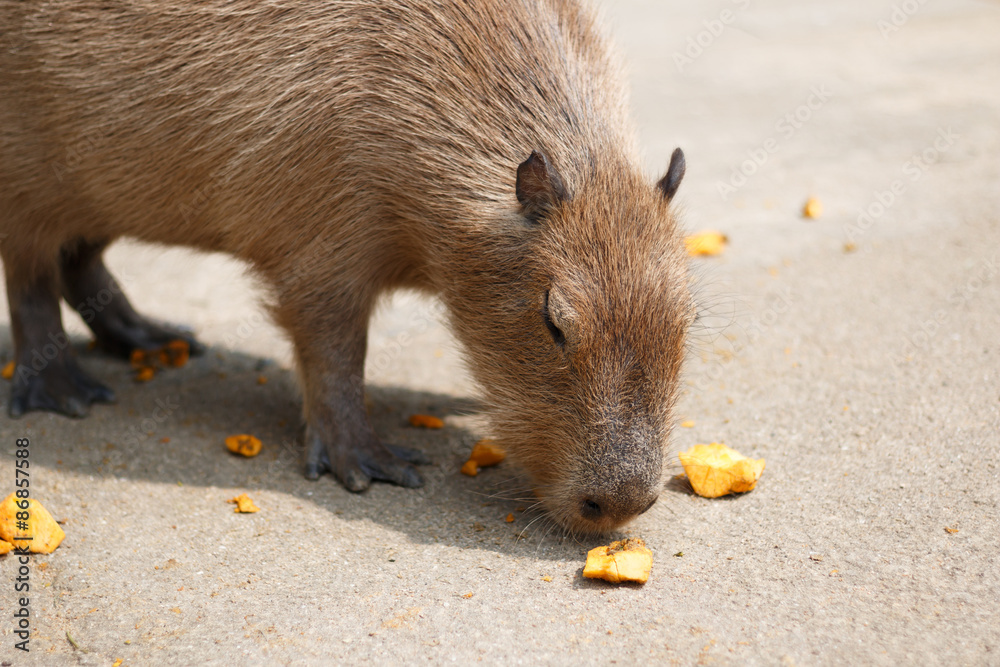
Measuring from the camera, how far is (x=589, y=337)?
133 inches

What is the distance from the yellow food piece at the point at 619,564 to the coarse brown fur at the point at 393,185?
0.41 feet

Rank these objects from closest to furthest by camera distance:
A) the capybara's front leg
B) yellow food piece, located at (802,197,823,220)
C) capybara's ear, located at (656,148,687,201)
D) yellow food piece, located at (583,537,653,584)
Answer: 1. yellow food piece, located at (583,537,653,584)
2. capybara's ear, located at (656,148,687,201)
3. the capybara's front leg
4. yellow food piece, located at (802,197,823,220)

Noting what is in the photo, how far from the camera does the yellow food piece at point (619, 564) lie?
3283mm

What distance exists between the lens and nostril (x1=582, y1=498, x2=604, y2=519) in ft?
11.1

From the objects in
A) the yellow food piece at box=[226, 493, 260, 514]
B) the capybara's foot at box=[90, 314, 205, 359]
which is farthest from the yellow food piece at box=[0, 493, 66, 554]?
the capybara's foot at box=[90, 314, 205, 359]

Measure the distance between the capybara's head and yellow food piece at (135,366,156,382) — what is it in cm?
257

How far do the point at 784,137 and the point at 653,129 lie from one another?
118 cm

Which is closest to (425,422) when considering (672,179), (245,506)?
(245,506)

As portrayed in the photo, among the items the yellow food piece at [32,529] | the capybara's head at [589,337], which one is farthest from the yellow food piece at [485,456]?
the yellow food piece at [32,529]

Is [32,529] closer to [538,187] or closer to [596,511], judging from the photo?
[596,511]

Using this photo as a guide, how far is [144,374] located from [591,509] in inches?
126

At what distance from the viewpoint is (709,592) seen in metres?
3.23

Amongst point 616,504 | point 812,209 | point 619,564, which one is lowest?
point 619,564

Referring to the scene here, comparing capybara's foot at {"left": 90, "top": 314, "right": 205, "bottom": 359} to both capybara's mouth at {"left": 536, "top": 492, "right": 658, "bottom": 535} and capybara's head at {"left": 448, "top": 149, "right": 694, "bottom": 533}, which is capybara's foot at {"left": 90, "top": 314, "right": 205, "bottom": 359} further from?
capybara's mouth at {"left": 536, "top": 492, "right": 658, "bottom": 535}
